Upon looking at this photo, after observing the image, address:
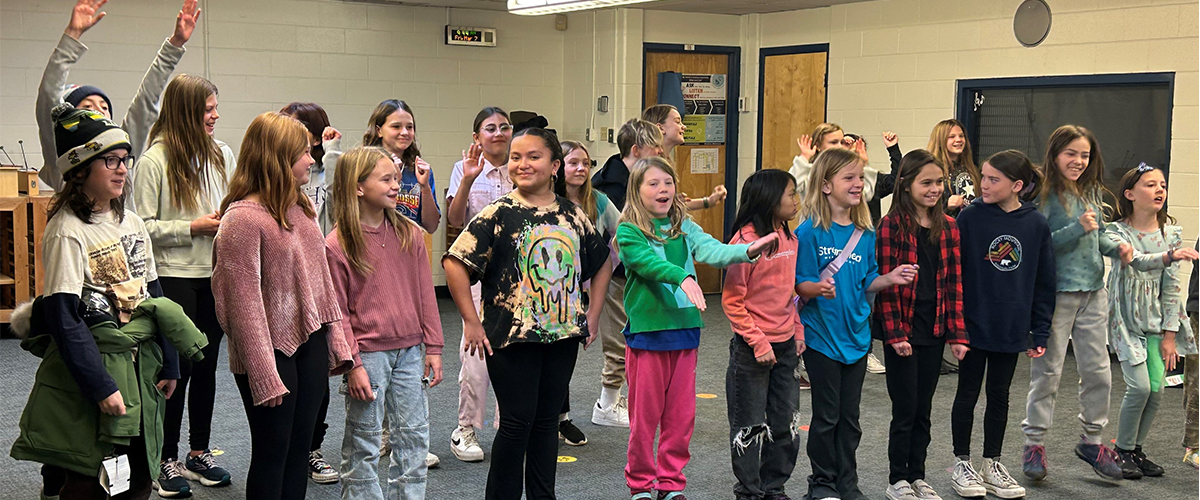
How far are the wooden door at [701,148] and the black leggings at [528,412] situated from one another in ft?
17.7

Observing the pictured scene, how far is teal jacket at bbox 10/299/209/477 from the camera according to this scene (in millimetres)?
2664

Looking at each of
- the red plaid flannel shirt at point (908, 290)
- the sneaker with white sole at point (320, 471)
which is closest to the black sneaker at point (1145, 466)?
the red plaid flannel shirt at point (908, 290)

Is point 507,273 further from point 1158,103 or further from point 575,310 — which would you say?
point 1158,103

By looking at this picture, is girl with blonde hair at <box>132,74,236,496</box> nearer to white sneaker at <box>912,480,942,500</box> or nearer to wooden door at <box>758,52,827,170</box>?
white sneaker at <box>912,480,942,500</box>

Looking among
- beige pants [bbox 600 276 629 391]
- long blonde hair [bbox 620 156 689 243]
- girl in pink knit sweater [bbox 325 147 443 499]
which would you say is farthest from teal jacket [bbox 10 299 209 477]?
beige pants [bbox 600 276 629 391]

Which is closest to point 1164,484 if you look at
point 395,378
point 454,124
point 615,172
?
point 615,172

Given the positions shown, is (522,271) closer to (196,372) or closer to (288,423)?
(288,423)

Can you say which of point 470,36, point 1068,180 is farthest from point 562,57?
point 1068,180

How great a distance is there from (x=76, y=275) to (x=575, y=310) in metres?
1.35

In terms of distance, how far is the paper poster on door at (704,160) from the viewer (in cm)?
887

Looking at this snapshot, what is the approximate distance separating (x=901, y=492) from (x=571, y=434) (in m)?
1.38

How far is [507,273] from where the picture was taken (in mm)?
3176

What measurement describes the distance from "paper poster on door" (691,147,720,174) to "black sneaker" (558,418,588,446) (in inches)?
184

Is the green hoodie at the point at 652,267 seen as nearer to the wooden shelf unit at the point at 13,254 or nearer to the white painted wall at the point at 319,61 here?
the wooden shelf unit at the point at 13,254
